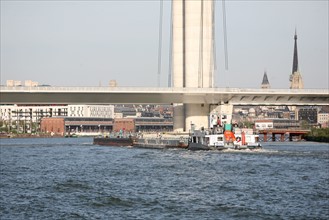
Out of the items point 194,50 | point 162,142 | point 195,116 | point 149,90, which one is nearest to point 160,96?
point 149,90

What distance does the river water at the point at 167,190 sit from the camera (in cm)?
3653

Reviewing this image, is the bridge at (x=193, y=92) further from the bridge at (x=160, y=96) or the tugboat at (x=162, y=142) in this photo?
the tugboat at (x=162, y=142)

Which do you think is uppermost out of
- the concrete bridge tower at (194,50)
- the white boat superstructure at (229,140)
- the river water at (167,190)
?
the concrete bridge tower at (194,50)

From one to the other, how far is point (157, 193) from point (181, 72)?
7184cm

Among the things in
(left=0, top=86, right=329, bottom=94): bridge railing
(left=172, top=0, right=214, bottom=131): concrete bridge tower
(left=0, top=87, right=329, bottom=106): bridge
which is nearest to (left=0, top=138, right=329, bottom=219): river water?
(left=0, top=86, right=329, bottom=94): bridge railing

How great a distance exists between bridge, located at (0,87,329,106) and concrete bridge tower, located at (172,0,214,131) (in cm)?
195

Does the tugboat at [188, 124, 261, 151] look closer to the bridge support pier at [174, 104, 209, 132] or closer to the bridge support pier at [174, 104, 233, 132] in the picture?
the bridge support pier at [174, 104, 233, 132]

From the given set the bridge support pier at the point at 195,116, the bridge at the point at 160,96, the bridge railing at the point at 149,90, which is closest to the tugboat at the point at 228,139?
the bridge railing at the point at 149,90

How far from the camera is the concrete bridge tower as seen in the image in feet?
365

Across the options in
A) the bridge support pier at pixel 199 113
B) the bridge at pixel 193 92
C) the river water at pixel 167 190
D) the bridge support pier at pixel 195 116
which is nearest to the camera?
the river water at pixel 167 190

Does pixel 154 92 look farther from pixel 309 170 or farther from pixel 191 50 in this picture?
pixel 309 170

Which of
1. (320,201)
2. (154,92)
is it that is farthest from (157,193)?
(154,92)

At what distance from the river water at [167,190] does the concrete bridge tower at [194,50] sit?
1750 inches

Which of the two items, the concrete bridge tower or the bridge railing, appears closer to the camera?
the bridge railing
